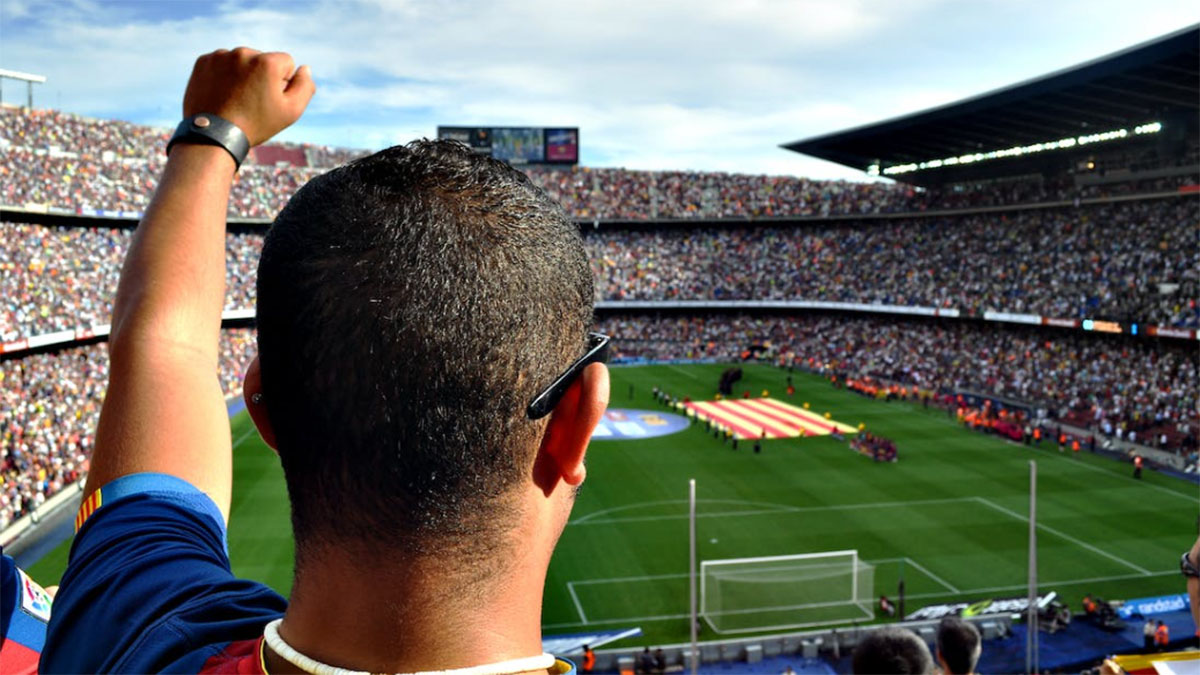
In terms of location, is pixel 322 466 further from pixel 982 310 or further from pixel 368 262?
pixel 982 310

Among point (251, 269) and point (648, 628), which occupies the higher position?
point (251, 269)

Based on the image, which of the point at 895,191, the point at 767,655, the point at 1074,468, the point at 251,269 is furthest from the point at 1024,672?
the point at 895,191

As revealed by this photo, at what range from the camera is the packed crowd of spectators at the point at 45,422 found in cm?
2527

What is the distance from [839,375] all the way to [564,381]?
175 feet

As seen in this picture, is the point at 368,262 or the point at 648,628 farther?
the point at 648,628

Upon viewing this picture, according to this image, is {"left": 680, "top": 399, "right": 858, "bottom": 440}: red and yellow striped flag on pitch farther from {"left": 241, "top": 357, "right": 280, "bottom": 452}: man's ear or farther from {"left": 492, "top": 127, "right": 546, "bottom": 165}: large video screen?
{"left": 241, "top": 357, "right": 280, "bottom": 452}: man's ear

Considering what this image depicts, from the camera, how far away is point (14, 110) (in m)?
53.8

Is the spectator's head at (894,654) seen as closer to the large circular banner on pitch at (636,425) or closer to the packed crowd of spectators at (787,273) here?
the packed crowd of spectators at (787,273)

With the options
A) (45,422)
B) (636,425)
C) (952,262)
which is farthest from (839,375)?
(45,422)

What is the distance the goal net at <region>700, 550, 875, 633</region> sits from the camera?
19.6 meters

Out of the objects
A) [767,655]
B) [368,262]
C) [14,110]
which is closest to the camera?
[368,262]

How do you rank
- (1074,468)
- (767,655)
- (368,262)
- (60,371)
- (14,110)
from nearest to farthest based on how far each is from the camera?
1. (368,262)
2. (767,655)
3. (1074,468)
4. (60,371)
5. (14,110)

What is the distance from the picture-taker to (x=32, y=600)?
94.0 inches

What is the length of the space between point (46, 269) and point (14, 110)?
19551 millimetres
